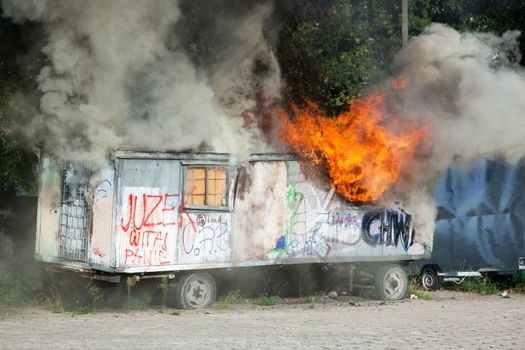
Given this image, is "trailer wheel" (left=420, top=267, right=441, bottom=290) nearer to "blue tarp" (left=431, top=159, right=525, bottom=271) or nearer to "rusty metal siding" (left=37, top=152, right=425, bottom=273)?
"blue tarp" (left=431, top=159, right=525, bottom=271)

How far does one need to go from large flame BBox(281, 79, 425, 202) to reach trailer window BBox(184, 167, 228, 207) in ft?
6.26

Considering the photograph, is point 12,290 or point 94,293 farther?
point 12,290

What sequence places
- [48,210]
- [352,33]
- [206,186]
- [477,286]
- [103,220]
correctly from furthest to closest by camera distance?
[352,33], [477,286], [48,210], [206,186], [103,220]

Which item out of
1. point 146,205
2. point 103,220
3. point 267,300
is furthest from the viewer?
point 267,300

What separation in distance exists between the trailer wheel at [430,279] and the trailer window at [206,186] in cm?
743

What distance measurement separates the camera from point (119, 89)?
1512 centimetres

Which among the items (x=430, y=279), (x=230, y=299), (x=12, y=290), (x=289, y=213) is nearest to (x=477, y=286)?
(x=430, y=279)

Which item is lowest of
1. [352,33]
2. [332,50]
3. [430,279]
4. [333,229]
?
[430,279]

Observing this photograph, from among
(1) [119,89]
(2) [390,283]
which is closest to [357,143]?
(2) [390,283]

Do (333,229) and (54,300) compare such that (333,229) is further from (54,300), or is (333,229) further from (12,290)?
(12,290)

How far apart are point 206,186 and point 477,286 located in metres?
8.76

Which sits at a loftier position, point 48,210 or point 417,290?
point 48,210

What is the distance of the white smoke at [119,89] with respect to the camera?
578 inches

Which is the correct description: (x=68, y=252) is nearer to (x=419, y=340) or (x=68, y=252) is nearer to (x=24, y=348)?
(x=24, y=348)
